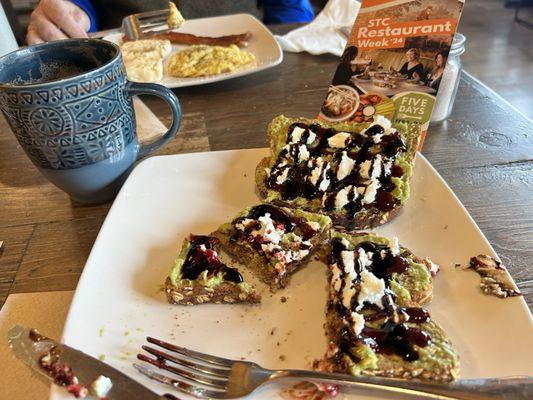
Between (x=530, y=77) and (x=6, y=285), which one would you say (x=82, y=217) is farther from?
(x=530, y=77)

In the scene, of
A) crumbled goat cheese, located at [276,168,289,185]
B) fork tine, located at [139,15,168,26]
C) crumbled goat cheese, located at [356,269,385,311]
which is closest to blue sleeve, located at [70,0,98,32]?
fork tine, located at [139,15,168,26]

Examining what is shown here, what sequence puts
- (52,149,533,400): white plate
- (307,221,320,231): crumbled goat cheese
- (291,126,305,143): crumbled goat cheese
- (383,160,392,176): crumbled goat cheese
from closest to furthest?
1. (52,149,533,400): white plate
2. (307,221,320,231): crumbled goat cheese
3. (383,160,392,176): crumbled goat cheese
4. (291,126,305,143): crumbled goat cheese

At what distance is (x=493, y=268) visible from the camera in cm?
105

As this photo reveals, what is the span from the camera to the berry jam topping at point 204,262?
1.07 m

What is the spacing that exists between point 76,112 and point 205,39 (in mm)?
1419

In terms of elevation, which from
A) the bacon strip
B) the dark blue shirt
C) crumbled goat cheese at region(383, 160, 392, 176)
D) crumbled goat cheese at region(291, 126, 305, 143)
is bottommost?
the dark blue shirt

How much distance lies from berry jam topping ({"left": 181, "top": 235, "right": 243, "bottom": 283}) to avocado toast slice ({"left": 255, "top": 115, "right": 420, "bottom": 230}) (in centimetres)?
24

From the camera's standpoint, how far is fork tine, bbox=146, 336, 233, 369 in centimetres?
92

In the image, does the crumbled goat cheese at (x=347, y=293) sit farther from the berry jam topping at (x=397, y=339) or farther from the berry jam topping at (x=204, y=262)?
the berry jam topping at (x=204, y=262)

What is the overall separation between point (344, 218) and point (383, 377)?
18.9 inches

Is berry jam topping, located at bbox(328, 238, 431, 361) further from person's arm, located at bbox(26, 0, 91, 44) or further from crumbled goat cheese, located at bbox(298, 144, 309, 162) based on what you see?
person's arm, located at bbox(26, 0, 91, 44)

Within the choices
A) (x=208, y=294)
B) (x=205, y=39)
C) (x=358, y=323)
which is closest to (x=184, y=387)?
(x=208, y=294)

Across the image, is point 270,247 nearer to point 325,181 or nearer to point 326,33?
point 325,181

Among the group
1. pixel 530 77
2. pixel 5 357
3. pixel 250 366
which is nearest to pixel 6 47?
pixel 5 357
